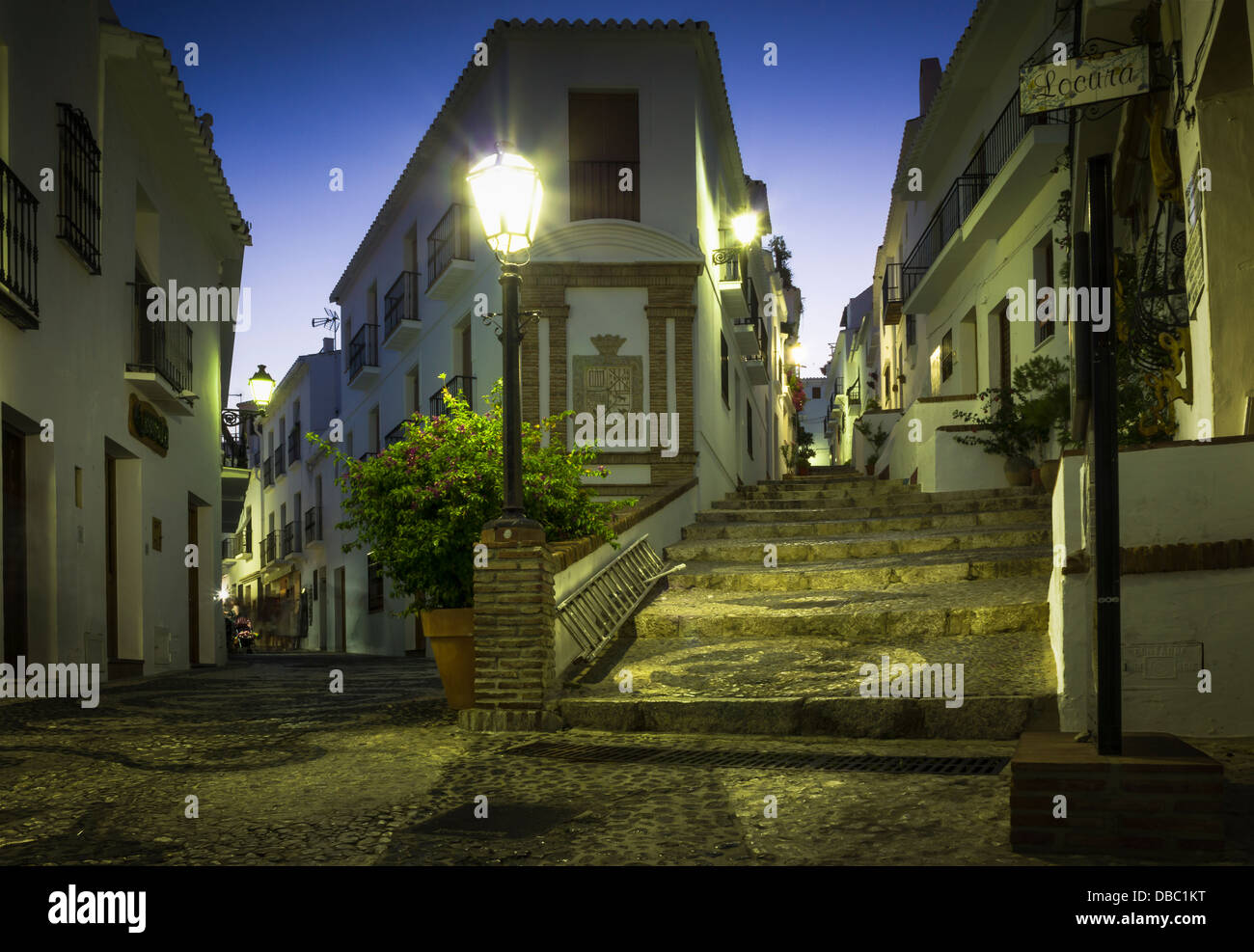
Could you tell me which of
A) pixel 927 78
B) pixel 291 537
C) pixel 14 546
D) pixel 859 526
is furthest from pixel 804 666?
pixel 291 537

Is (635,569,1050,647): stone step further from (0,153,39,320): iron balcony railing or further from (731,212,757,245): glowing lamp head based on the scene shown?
(731,212,757,245): glowing lamp head

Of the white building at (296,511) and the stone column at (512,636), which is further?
the white building at (296,511)

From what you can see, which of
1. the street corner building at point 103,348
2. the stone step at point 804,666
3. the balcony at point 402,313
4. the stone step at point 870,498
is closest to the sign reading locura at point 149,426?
the street corner building at point 103,348

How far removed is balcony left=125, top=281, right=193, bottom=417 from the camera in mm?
12867

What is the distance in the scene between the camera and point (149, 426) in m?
13.3

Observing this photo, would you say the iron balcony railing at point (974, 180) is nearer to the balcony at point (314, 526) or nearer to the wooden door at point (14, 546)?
the wooden door at point (14, 546)

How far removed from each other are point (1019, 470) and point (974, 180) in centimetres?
555

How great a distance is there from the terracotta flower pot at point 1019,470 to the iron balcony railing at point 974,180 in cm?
407

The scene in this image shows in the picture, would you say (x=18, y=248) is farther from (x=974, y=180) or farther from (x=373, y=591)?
(x=373, y=591)

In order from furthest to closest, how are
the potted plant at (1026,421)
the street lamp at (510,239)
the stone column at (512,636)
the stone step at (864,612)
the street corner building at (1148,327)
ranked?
the potted plant at (1026,421) → the stone step at (864,612) → the street lamp at (510,239) → the stone column at (512,636) → the street corner building at (1148,327)

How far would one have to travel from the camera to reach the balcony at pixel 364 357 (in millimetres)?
25086

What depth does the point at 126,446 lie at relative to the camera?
1249 cm
